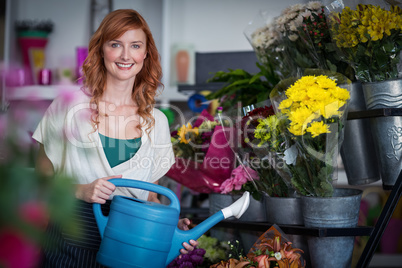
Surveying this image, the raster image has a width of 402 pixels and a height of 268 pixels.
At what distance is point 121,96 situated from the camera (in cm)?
130

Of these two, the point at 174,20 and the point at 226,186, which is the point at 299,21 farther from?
the point at 174,20

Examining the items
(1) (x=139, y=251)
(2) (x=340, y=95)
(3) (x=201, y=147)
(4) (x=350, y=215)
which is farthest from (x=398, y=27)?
(1) (x=139, y=251)

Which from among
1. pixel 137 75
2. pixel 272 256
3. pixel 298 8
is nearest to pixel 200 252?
pixel 272 256

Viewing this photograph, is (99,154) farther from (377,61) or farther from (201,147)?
(377,61)

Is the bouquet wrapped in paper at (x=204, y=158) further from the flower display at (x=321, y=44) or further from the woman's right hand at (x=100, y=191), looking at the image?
the woman's right hand at (x=100, y=191)

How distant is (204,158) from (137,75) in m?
0.30

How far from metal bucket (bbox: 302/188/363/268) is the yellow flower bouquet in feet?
0.10

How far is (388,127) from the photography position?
3.70ft

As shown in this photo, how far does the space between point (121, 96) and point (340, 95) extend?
22.7 inches

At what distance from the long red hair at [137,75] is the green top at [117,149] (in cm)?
5

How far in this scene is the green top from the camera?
1.20 m

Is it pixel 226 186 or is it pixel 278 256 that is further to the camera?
pixel 226 186

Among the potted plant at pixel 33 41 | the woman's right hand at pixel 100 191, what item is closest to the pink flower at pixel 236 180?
the woman's right hand at pixel 100 191

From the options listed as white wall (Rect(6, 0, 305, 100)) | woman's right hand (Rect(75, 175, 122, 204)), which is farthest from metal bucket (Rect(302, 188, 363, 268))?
white wall (Rect(6, 0, 305, 100))
